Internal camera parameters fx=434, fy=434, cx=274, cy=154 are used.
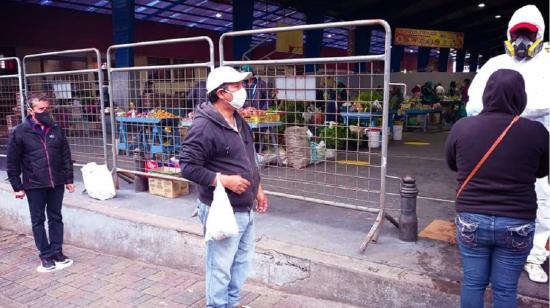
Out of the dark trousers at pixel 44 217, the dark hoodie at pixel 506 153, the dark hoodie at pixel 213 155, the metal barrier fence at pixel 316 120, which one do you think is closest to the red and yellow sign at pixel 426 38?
the metal barrier fence at pixel 316 120

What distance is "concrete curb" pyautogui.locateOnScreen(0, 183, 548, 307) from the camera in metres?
3.22

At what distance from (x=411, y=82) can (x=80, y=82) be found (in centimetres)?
1568

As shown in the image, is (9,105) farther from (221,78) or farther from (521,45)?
(521,45)

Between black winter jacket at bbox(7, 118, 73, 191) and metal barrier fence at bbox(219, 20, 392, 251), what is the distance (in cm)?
205

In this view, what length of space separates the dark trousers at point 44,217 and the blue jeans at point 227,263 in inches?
96.8

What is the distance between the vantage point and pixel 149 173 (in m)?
5.60

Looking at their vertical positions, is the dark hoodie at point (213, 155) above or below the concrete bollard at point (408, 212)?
above

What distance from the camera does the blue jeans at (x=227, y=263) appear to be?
294 centimetres

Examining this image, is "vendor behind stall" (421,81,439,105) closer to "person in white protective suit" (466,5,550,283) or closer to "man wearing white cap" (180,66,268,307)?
"person in white protective suit" (466,5,550,283)

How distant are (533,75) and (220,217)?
233 centimetres

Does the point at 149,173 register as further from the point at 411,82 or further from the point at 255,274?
the point at 411,82

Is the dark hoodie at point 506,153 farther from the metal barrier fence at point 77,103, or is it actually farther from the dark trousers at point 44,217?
the metal barrier fence at point 77,103

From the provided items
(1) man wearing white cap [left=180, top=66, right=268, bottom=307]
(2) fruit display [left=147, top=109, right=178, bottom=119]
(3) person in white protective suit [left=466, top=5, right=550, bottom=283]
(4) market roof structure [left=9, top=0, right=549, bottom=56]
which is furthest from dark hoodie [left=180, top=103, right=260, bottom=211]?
(4) market roof structure [left=9, top=0, right=549, bottom=56]

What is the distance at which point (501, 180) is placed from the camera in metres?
2.29
